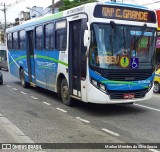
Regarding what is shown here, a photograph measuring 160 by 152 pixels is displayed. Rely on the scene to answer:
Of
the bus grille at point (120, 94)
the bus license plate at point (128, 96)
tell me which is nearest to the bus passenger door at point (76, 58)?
the bus grille at point (120, 94)

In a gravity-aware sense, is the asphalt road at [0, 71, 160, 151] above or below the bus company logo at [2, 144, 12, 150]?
below

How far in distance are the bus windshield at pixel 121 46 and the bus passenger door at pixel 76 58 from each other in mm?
584

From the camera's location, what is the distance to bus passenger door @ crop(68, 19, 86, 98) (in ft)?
31.1

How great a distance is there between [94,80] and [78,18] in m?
2.05

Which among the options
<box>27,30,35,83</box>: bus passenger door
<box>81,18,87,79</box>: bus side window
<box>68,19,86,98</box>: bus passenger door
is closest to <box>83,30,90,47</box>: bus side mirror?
<box>81,18,87,79</box>: bus side window

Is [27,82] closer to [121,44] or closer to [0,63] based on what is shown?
[121,44]

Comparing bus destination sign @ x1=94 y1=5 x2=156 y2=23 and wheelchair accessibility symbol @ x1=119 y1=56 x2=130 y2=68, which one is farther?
wheelchair accessibility symbol @ x1=119 y1=56 x2=130 y2=68

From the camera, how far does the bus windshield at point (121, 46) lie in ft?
29.3

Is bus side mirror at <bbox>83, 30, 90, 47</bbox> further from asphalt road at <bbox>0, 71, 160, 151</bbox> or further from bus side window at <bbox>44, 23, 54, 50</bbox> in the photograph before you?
bus side window at <bbox>44, 23, 54, 50</bbox>

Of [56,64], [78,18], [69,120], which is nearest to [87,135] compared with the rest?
[69,120]

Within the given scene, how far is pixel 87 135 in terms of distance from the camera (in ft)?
23.5

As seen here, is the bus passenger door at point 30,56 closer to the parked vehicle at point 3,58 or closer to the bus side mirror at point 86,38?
the bus side mirror at point 86,38

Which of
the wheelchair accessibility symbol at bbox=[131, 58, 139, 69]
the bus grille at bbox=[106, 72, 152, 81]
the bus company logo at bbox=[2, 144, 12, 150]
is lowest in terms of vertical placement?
the bus company logo at bbox=[2, 144, 12, 150]

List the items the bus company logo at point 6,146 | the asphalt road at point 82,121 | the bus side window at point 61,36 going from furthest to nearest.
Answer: the bus side window at point 61,36, the asphalt road at point 82,121, the bus company logo at point 6,146
